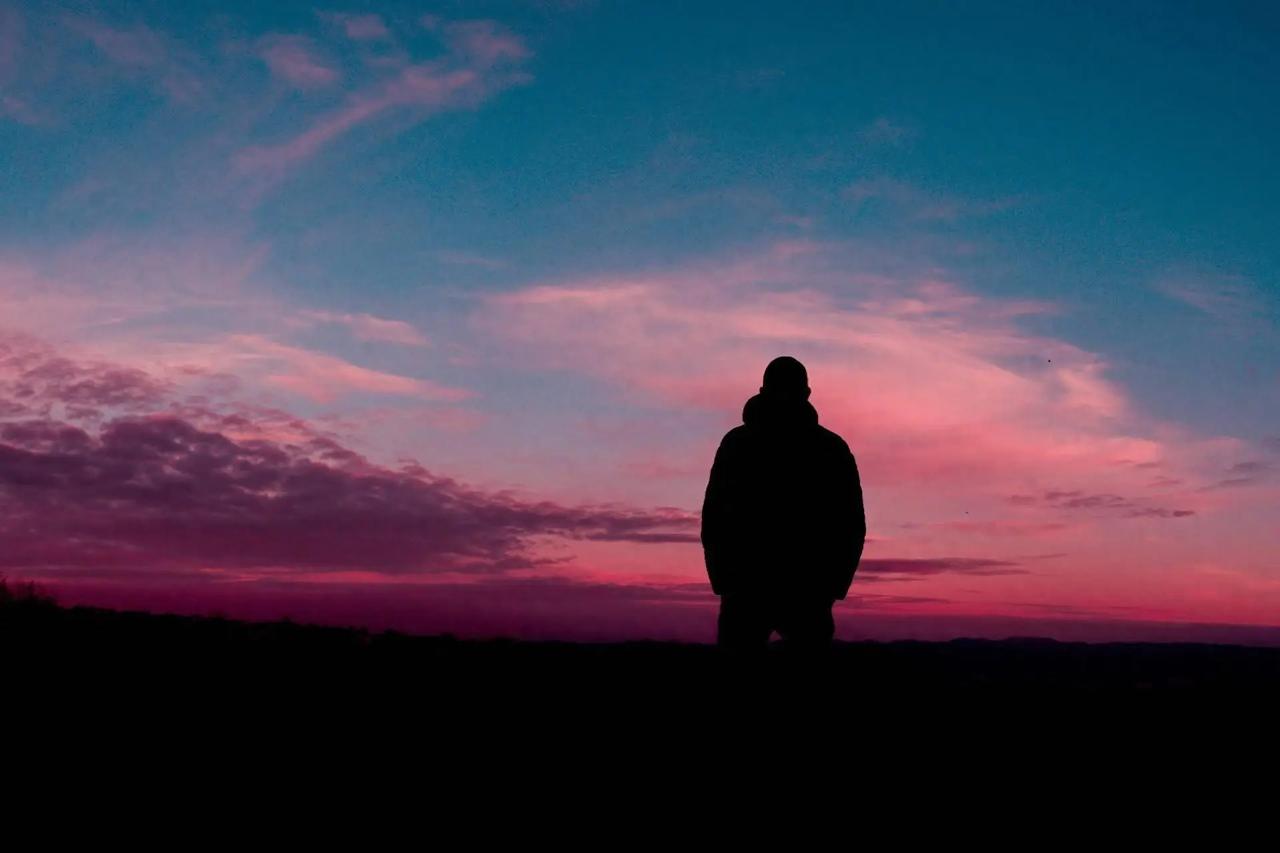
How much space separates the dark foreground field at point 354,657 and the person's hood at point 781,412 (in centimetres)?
165

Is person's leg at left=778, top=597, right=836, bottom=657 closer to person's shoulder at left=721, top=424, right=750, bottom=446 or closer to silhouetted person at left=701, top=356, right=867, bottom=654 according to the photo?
silhouetted person at left=701, top=356, right=867, bottom=654

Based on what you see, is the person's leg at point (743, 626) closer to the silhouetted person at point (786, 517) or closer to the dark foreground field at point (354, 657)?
the silhouetted person at point (786, 517)

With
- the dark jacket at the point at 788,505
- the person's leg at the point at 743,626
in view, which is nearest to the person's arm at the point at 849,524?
the dark jacket at the point at 788,505

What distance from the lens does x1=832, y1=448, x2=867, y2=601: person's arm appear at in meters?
7.63

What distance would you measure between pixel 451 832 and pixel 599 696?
3.84 meters

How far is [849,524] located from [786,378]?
112 centimetres

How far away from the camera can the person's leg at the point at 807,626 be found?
7.62 m

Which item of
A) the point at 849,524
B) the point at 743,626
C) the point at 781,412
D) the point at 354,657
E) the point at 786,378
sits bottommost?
the point at 354,657

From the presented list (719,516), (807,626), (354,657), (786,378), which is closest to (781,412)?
(786,378)

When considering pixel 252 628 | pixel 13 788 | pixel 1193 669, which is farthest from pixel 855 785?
pixel 1193 669

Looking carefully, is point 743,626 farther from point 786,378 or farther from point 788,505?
point 786,378

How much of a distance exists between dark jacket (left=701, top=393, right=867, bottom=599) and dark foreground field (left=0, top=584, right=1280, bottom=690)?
0.64 meters

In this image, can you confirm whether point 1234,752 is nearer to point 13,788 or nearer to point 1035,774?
point 1035,774

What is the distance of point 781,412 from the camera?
7539mm
